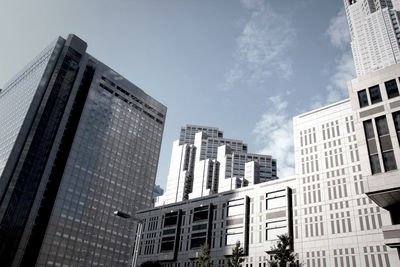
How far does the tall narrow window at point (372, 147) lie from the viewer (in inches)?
1871

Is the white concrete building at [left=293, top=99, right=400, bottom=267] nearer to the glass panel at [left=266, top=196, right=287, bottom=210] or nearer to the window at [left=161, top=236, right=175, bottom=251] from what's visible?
the glass panel at [left=266, top=196, right=287, bottom=210]

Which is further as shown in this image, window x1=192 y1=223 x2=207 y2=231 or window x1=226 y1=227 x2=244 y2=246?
window x1=192 y1=223 x2=207 y2=231

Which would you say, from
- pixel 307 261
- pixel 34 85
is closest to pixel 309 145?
pixel 307 261

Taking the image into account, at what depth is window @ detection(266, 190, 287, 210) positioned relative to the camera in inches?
3337

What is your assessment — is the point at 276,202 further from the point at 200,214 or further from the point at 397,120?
the point at 397,120

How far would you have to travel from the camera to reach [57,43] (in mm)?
159625

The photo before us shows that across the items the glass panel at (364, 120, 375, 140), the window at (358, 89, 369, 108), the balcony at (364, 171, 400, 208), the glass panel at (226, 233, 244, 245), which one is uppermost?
the window at (358, 89, 369, 108)

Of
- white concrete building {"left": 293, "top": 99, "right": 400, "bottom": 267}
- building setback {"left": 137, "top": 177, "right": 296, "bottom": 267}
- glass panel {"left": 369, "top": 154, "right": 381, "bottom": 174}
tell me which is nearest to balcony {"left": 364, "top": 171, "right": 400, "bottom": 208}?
glass panel {"left": 369, "top": 154, "right": 381, "bottom": 174}

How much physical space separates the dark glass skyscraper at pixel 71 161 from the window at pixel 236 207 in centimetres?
4513

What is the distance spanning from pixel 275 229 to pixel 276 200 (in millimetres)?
7124

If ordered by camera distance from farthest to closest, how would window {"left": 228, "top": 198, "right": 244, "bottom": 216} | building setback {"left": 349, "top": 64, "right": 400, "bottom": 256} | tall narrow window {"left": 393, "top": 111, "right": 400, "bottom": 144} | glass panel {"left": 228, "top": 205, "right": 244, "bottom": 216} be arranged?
window {"left": 228, "top": 198, "right": 244, "bottom": 216} < glass panel {"left": 228, "top": 205, "right": 244, "bottom": 216} < tall narrow window {"left": 393, "top": 111, "right": 400, "bottom": 144} < building setback {"left": 349, "top": 64, "right": 400, "bottom": 256}

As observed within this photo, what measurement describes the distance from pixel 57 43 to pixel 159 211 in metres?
94.5

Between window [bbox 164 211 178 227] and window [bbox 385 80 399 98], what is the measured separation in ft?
239

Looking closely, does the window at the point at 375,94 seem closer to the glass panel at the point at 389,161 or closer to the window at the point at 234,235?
the glass panel at the point at 389,161
